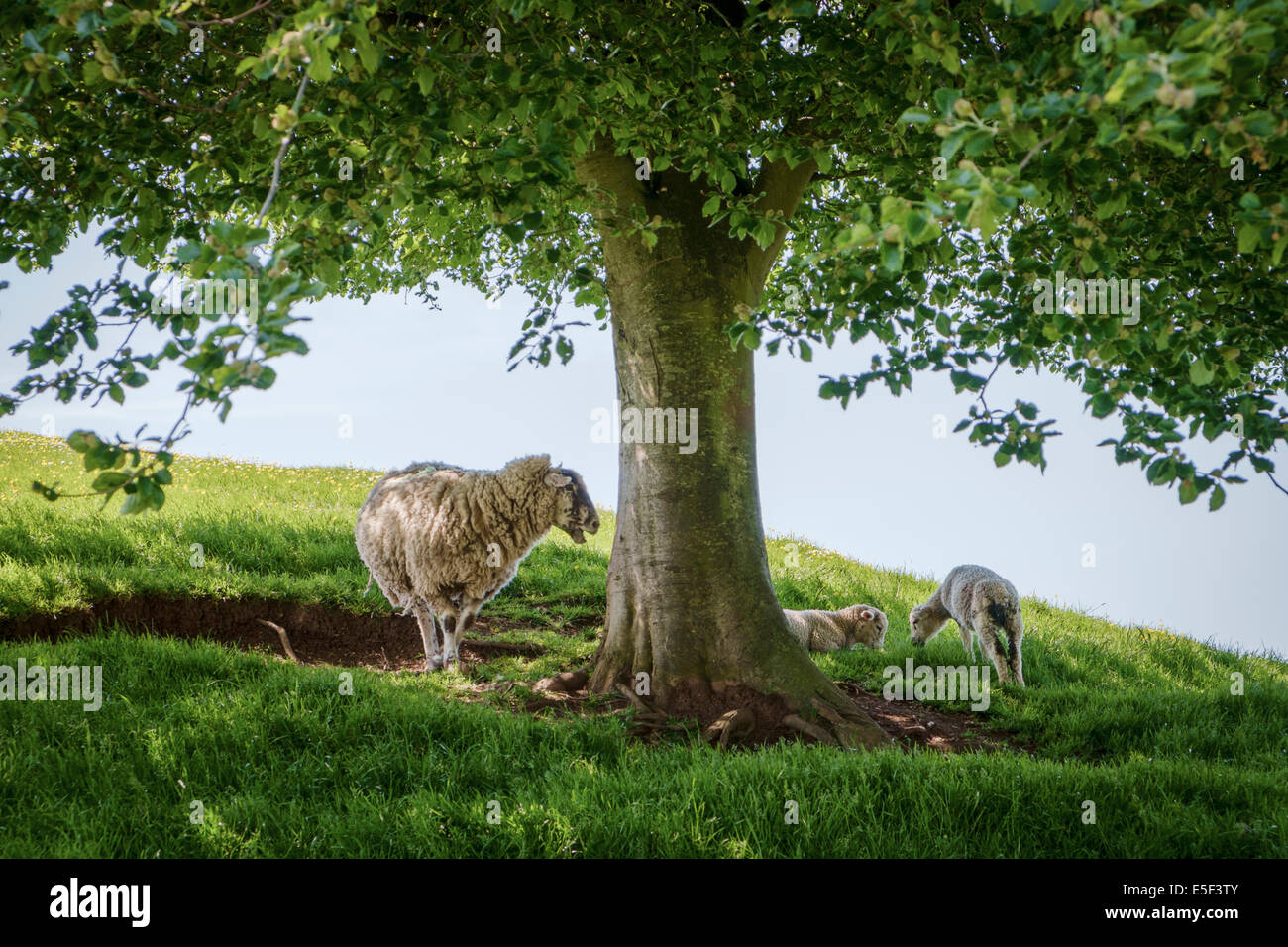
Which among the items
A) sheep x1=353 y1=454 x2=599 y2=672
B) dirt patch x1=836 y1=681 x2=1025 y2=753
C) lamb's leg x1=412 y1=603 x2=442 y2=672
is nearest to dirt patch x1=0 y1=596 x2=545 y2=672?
lamb's leg x1=412 y1=603 x2=442 y2=672

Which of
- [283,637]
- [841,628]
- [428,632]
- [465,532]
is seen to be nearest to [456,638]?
[428,632]

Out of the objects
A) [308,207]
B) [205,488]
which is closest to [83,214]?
[308,207]

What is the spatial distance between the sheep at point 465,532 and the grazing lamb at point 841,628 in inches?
140

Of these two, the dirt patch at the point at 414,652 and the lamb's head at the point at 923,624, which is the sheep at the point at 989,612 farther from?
the dirt patch at the point at 414,652

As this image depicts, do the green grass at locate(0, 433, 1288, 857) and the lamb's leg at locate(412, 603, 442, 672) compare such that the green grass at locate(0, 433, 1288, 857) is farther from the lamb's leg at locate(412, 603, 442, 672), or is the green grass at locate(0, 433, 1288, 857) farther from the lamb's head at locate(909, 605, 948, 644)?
the lamb's head at locate(909, 605, 948, 644)

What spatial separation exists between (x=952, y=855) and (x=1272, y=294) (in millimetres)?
4239

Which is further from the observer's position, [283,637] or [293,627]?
[293,627]

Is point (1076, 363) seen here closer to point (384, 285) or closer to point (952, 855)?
point (952, 855)

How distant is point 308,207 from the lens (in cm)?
516

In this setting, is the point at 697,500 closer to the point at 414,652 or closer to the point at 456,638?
the point at 456,638

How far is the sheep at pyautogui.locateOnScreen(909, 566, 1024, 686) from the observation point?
9.48m

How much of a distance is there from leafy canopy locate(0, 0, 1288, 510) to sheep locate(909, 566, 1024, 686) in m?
3.82

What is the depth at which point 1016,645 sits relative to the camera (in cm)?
972

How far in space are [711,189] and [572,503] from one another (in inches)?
126
